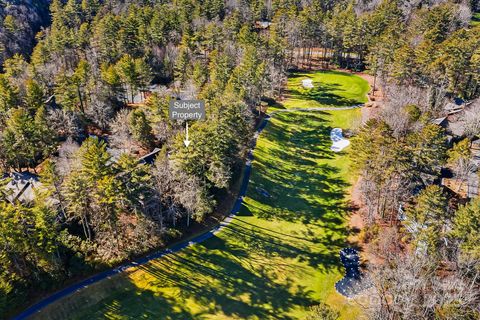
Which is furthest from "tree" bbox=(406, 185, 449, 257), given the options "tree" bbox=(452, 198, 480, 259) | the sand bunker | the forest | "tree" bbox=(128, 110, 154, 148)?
"tree" bbox=(128, 110, 154, 148)

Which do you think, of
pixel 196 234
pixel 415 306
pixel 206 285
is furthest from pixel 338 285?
pixel 196 234

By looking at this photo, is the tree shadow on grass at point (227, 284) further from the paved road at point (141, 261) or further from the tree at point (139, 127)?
the tree at point (139, 127)

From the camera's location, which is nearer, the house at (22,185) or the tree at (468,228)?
the tree at (468,228)

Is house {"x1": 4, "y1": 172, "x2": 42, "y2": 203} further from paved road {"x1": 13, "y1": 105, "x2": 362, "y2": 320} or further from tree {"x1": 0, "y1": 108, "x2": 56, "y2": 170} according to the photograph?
paved road {"x1": 13, "y1": 105, "x2": 362, "y2": 320}

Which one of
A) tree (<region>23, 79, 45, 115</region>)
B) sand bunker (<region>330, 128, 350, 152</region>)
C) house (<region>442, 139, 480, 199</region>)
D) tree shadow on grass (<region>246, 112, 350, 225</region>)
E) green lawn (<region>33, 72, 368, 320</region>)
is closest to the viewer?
green lawn (<region>33, 72, 368, 320</region>)

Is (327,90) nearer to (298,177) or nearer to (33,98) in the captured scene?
(298,177)

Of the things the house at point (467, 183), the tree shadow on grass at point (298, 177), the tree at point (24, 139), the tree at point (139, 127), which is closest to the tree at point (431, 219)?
the house at point (467, 183)
